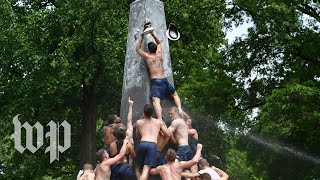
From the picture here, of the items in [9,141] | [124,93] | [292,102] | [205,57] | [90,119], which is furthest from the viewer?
[9,141]

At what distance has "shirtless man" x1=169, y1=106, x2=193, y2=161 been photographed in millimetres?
11359

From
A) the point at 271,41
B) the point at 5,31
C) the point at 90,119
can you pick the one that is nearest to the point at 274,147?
the point at 271,41

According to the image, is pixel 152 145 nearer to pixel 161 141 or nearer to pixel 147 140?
pixel 147 140

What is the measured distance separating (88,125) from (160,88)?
12706mm

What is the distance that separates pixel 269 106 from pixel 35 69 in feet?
29.1

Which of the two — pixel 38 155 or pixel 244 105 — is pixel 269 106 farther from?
pixel 38 155

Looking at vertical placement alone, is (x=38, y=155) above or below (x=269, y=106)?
below

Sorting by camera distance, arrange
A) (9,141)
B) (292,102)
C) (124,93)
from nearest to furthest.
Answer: (124,93) < (292,102) < (9,141)

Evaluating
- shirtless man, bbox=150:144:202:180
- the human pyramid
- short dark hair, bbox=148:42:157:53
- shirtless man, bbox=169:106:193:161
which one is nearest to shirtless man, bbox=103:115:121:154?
the human pyramid

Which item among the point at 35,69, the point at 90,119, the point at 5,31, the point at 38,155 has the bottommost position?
the point at 38,155

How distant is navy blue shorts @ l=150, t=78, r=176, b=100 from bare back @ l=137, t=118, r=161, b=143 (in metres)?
0.93

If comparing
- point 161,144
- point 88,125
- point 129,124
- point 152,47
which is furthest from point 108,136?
point 88,125

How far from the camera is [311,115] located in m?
22.3

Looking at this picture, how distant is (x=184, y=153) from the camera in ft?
37.2
